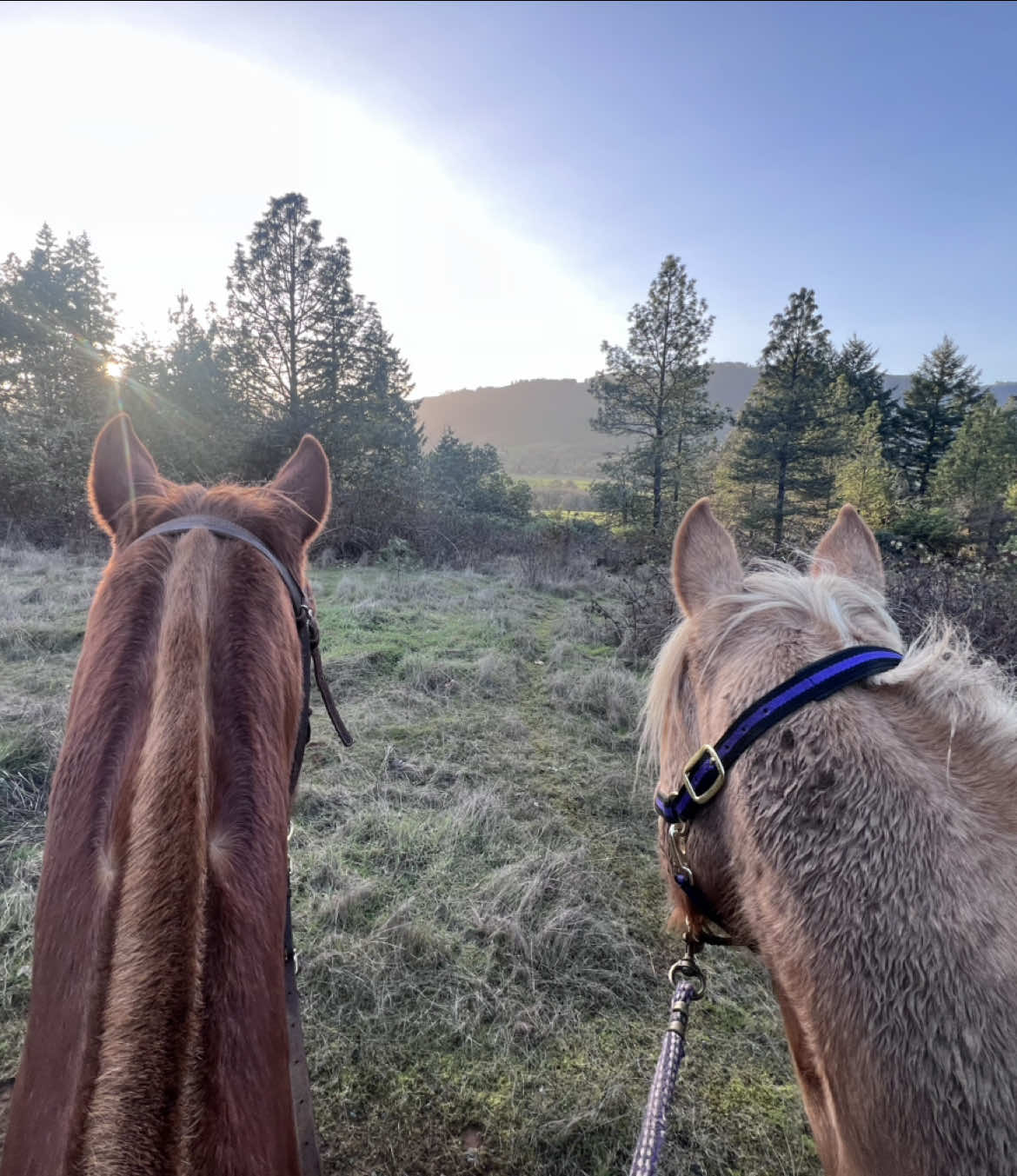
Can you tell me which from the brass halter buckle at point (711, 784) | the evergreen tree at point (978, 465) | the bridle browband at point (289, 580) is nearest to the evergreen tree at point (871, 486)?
the evergreen tree at point (978, 465)

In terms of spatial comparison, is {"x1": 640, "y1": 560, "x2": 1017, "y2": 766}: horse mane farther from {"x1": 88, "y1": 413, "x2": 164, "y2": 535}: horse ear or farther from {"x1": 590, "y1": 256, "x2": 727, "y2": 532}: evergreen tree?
{"x1": 590, "y1": 256, "x2": 727, "y2": 532}: evergreen tree

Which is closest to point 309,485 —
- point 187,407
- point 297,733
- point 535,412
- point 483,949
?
point 297,733

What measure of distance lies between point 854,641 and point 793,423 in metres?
21.9

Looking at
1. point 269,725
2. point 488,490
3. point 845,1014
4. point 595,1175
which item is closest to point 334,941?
point 595,1175

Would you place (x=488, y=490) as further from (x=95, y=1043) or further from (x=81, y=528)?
(x=95, y=1043)

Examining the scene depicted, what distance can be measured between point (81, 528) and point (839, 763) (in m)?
16.0

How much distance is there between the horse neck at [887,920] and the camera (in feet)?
1.84

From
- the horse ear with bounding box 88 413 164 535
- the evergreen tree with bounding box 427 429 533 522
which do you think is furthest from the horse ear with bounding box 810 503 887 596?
the evergreen tree with bounding box 427 429 533 522

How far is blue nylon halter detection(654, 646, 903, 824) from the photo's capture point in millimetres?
796

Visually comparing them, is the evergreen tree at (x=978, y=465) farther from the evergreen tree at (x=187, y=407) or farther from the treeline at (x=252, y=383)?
the evergreen tree at (x=187, y=407)

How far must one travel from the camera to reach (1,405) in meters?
15.1

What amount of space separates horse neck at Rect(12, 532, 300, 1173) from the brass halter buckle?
0.65 m

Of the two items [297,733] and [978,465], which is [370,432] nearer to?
[297,733]

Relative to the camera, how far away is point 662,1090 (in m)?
0.97
